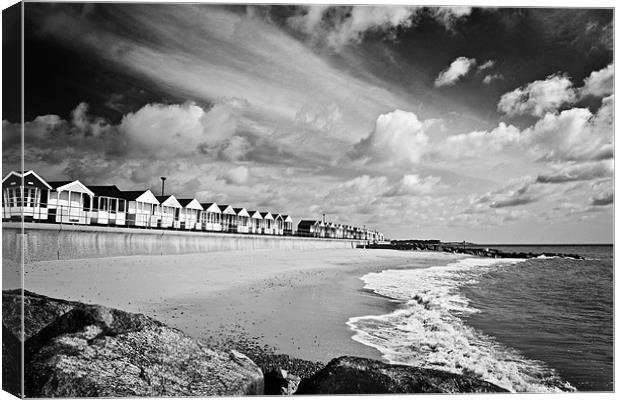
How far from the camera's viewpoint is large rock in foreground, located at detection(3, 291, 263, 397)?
15.3 feet

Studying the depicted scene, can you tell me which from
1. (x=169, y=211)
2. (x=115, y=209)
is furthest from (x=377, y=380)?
(x=115, y=209)

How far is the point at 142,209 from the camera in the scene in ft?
24.8

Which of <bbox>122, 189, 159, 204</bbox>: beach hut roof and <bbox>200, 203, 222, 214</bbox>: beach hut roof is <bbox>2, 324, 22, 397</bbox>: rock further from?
<bbox>200, 203, 222, 214</bbox>: beach hut roof

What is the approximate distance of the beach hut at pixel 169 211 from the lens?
19.9ft

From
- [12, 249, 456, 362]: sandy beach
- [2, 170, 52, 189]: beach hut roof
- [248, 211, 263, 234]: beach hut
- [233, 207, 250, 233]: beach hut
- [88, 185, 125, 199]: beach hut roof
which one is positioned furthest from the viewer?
[248, 211, 263, 234]: beach hut

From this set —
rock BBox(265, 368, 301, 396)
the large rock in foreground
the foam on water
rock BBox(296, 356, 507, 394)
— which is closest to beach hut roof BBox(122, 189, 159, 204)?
the large rock in foreground

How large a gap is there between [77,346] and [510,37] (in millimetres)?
5482

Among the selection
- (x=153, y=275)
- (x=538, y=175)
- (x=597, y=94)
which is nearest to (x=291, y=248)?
(x=153, y=275)

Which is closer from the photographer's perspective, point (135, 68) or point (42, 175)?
point (42, 175)

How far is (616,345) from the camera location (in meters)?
5.70

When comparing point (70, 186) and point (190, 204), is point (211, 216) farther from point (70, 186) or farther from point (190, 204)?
point (70, 186)

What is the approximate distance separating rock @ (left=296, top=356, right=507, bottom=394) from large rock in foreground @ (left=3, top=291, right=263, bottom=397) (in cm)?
64

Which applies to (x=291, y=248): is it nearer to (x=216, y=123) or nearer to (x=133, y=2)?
(x=216, y=123)

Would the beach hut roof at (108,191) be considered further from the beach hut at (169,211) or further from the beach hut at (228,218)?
the beach hut at (228,218)
